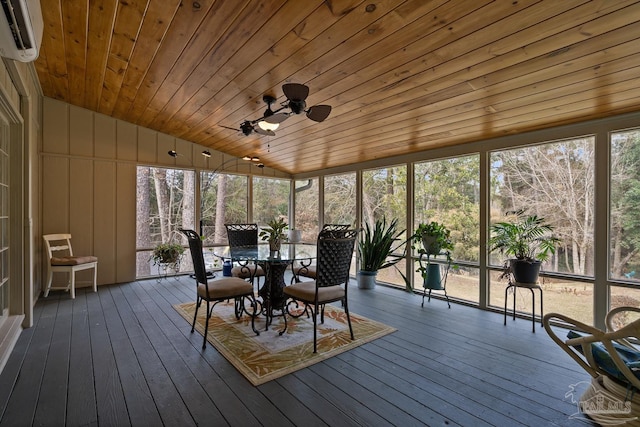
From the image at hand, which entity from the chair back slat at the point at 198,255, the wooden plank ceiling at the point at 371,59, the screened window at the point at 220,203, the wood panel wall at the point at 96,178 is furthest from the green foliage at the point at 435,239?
the wood panel wall at the point at 96,178

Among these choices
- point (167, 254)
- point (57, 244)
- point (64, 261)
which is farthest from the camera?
→ point (167, 254)

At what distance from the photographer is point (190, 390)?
2031 millimetres

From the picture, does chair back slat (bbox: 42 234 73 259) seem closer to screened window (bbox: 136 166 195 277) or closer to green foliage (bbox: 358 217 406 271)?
screened window (bbox: 136 166 195 277)

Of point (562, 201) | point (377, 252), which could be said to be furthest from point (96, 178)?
point (562, 201)

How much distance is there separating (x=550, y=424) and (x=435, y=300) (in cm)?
259

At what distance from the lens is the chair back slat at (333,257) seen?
2.72m

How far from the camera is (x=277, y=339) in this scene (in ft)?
9.45

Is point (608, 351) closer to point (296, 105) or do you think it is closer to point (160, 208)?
point (296, 105)

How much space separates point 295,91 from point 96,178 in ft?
13.8

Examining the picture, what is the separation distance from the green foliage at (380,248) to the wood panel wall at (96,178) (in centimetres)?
390

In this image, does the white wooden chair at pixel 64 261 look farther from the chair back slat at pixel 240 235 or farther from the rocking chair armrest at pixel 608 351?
the rocking chair armrest at pixel 608 351

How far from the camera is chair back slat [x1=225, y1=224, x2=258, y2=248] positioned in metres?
4.33

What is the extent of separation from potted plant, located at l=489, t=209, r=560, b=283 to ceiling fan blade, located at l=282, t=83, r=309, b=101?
258 cm

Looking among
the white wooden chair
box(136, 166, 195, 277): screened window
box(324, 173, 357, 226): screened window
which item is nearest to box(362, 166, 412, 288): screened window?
box(324, 173, 357, 226): screened window
